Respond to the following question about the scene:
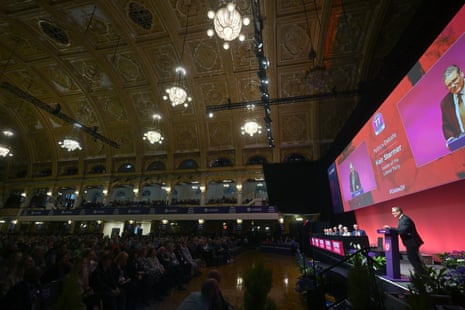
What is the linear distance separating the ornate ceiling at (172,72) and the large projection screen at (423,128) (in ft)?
10.6

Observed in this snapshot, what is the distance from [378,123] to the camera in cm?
524

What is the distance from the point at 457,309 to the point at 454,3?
3.97 meters

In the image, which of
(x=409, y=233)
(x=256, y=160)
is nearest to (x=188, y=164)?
(x=256, y=160)

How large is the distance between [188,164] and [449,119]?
16.7m

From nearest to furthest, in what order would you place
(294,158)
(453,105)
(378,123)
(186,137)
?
(453,105) → (378,123) → (294,158) → (186,137)

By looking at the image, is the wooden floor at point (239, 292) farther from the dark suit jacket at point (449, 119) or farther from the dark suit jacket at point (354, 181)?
the dark suit jacket at point (354, 181)

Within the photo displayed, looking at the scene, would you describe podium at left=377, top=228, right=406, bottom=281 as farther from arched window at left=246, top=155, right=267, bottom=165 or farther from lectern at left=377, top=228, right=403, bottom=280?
arched window at left=246, top=155, right=267, bottom=165

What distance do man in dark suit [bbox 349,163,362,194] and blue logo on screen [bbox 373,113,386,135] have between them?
201cm

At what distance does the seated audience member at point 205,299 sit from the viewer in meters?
1.96

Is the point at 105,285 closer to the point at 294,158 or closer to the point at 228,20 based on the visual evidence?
the point at 228,20

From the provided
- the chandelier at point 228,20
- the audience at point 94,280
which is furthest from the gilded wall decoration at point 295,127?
the audience at point 94,280

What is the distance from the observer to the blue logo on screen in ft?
16.6

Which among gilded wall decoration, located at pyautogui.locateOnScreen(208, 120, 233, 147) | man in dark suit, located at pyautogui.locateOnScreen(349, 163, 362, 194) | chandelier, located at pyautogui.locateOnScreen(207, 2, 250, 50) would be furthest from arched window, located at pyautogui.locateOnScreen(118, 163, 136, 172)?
man in dark suit, located at pyautogui.locateOnScreen(349, 163, 362, 194)

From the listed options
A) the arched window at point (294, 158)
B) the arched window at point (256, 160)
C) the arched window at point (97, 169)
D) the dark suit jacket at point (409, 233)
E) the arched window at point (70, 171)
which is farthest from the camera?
the arched window at point (70, 171)
